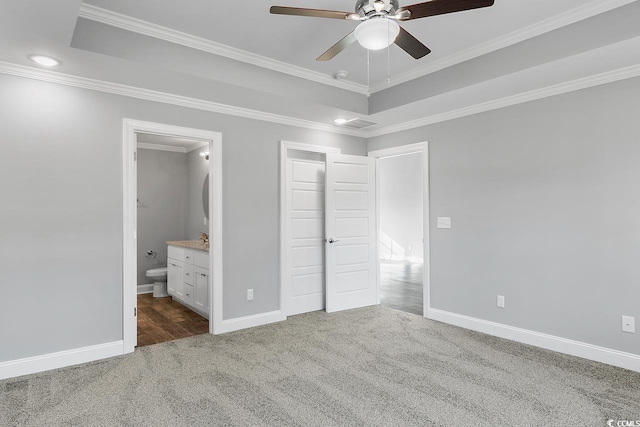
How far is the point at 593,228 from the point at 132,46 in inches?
162

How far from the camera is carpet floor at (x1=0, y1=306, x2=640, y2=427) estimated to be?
2297 mm

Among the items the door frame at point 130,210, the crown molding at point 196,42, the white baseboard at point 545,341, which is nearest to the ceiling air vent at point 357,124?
the crown molding at point 196,42

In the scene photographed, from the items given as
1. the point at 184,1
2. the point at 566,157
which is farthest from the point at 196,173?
Answer: the point at 566,157

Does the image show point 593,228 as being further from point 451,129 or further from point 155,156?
point 155,156

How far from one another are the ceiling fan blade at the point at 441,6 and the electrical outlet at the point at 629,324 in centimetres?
277

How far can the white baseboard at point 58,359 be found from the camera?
2857 mm

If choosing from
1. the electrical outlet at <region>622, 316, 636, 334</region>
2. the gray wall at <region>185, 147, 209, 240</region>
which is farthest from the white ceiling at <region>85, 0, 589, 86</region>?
the gray wall at <region>185, 147, 209, 240</region>

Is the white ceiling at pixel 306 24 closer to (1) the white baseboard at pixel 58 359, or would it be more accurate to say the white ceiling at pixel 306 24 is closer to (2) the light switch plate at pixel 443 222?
(2) the light switch plate at pixel 443 222

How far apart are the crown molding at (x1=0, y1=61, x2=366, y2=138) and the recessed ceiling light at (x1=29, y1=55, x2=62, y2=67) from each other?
16 centimetres

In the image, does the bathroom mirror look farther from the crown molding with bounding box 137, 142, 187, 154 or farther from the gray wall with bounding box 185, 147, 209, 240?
the crown molding with bounding box 137, 142, 187, 154

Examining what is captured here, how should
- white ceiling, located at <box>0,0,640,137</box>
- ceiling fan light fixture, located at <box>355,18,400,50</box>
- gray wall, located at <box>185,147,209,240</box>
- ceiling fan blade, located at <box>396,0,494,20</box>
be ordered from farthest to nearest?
→ gray wall, located at <box>185,147,209,240</box>, white ceiling, located at <box>0,0,640,137</box>, ceiling fan light fixture, located at <box>355,18,400,50</box>, ceiling fan blade, located at <box>396,0,494,20</box>

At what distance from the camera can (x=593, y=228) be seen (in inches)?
126

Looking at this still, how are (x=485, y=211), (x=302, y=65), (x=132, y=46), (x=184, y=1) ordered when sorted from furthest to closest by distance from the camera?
(x=485, y=211), (x=302, y=65), (x=132, y=46), (x=184, y=1)

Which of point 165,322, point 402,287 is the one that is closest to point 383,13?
point 165,322
